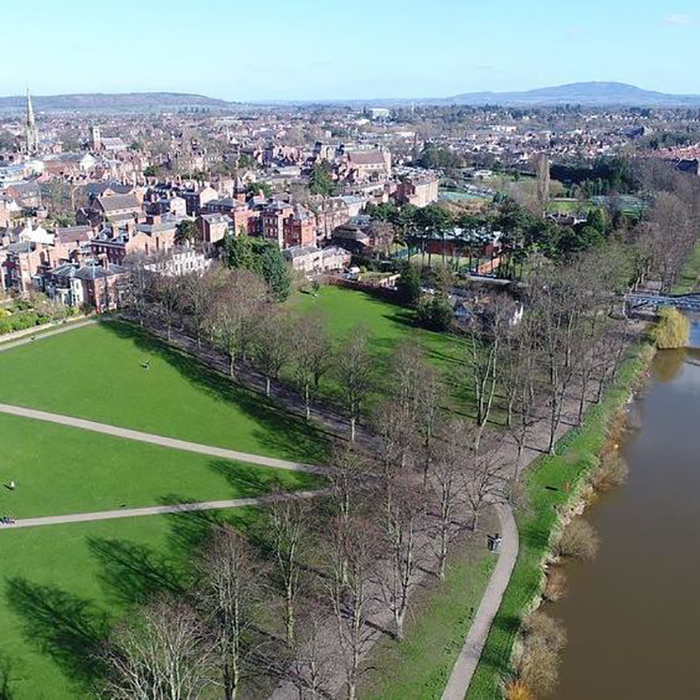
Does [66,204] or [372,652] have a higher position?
[66,204]

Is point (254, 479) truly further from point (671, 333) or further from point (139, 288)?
point (671, 333)

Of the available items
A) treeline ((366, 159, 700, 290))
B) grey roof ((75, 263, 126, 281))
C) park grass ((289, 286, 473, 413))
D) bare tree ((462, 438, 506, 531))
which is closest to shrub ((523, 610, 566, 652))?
bare tree ((462, 438, 506, 531))

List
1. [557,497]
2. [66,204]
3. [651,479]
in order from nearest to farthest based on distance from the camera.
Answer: [557,497] < [651,479] < [66,204]

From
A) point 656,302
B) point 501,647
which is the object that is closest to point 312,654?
point 501,647

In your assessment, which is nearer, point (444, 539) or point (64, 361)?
point (444, 539)

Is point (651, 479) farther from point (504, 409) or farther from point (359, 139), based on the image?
point (359, 139)

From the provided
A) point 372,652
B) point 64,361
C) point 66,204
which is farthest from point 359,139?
point 372,652
